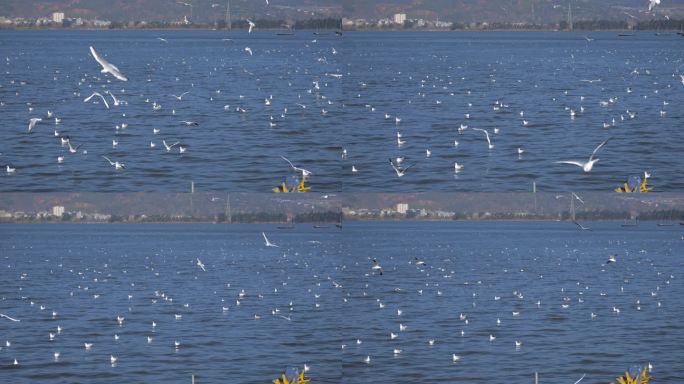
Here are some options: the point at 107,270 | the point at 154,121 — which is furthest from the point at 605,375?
the point at 107,270

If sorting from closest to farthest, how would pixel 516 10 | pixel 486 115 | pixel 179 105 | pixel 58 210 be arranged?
pixel 58 210 < pixel 516 10 < pixel 486 115 < pixel 179 105

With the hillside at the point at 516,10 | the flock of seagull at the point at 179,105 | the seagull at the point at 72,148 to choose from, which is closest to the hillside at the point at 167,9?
the flock of seagull at the point at 179,105

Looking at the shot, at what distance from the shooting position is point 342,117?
9047 mm

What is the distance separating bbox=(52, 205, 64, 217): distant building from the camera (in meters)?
8.73

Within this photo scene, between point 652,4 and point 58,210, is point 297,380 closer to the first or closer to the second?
point 58,210

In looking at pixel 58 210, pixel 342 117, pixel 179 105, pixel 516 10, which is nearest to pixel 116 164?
pixel 58 210

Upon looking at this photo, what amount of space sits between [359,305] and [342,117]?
193cm

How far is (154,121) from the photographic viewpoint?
375 inches

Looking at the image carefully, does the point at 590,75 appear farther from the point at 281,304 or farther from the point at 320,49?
the point at 281,304

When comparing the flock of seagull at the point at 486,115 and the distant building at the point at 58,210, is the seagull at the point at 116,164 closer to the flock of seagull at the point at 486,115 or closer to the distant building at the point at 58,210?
the distant building at the point at 58,210

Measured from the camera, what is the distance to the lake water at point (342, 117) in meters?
9.03

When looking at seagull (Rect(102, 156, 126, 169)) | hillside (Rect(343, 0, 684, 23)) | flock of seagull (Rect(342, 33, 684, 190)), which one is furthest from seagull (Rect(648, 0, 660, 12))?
seagull (Rect(102, 156, 126, 169))

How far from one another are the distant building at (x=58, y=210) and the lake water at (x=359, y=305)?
150 cm

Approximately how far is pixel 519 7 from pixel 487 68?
1.33 metres
